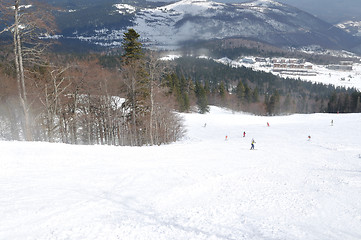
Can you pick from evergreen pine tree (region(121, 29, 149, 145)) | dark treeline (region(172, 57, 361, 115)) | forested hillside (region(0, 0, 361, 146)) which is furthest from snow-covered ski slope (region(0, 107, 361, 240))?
dark treeline (region(172, 57, 361, 115))

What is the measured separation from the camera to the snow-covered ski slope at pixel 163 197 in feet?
21.9

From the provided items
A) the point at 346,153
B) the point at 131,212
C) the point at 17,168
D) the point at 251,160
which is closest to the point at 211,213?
the point at 131,212

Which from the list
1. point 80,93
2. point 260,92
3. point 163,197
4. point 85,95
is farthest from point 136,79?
point 260,92

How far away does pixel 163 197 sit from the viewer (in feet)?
29.7

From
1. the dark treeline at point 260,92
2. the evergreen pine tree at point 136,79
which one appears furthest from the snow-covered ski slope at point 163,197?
the dark treeline at point 260,92

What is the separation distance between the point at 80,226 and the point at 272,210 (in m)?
6.62

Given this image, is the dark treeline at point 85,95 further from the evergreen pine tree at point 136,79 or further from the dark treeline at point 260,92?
the dark treeline at point 260,92

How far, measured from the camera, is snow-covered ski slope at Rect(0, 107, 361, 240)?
263 inches

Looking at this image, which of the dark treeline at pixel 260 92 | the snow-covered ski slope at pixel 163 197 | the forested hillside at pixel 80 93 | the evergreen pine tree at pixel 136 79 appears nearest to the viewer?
Result: the snow-covered ski slope at pixel 163 197

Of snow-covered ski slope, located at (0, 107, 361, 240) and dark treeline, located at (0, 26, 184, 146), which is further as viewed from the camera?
dark treeline, located at (0, 26, 184, 146)

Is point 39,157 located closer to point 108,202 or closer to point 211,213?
point 108,202

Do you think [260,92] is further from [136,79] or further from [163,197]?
[163,197]

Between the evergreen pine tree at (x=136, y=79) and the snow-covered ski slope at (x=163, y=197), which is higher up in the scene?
the evergreen pine tree at (x=136, y=79)

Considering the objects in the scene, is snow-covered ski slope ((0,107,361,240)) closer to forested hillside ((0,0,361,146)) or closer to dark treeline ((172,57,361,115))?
forested hillside ((0,0,361,146))
